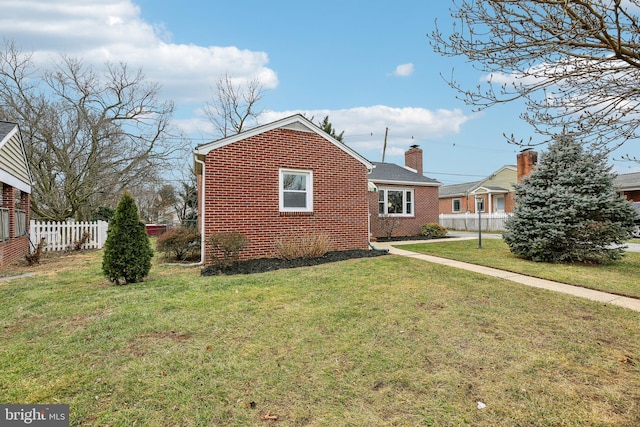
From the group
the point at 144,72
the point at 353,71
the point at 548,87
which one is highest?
the point at 144,72

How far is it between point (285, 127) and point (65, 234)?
1125 centimetres

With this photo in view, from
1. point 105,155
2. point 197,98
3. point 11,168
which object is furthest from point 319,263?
point 197,98

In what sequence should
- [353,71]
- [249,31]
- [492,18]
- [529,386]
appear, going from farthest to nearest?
[353,71] < [249,31] < [492,18] < [529,386]

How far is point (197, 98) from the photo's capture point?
81.8 feet

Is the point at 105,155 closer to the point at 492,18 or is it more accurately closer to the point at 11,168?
the point at 11,168

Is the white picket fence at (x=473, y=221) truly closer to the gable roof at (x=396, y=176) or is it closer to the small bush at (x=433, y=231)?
the gable roof at (x=396, y=176)

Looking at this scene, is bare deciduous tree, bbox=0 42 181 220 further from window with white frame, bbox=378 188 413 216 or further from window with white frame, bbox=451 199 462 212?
window with white frame, bbox=451 199 462 212

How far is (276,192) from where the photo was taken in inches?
376

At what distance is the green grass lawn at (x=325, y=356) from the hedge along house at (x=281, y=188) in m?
3.46

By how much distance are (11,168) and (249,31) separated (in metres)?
8.94

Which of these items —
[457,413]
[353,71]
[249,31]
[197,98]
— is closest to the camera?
[457,413]

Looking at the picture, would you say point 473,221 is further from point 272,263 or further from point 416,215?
point 272,263

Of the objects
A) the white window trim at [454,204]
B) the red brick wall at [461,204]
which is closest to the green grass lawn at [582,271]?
the red brick wall at [461,204]

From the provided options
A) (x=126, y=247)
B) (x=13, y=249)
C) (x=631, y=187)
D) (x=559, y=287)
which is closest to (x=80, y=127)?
(x=13, y=249)
